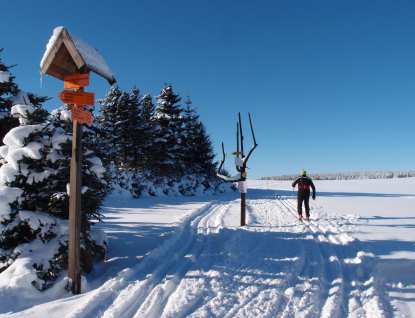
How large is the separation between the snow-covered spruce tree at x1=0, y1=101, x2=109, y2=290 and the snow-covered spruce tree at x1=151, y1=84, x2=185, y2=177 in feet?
57.6

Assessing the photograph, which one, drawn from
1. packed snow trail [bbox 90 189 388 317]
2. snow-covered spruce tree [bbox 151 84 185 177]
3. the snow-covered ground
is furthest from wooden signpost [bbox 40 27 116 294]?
snow-covered spruce tree [bbox 151 84 185 177]

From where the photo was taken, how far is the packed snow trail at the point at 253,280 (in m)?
2.92

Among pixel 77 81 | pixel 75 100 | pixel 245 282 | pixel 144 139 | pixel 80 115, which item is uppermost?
pixel 144 139

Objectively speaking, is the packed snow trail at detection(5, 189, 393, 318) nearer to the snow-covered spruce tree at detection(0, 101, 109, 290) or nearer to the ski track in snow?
the ski track in snow

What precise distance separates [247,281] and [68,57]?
4336mm

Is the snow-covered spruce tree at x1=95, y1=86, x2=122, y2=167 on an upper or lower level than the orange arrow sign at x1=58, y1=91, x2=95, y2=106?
upper

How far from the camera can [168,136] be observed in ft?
75.9

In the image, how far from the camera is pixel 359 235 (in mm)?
6188

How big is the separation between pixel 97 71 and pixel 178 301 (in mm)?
3330

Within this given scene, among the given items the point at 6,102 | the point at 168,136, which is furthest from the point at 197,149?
the point at 6,102

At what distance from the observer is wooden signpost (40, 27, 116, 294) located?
3.50 meters

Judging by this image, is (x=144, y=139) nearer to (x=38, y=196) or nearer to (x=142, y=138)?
(x=142, y=138)

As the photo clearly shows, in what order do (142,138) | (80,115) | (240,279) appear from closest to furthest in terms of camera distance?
1. (80,115)
2. (240,279)
3. (142,138)

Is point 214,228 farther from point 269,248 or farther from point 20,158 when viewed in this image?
point 20,158
